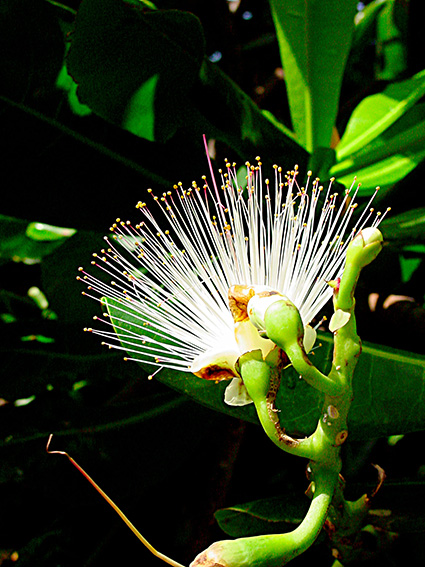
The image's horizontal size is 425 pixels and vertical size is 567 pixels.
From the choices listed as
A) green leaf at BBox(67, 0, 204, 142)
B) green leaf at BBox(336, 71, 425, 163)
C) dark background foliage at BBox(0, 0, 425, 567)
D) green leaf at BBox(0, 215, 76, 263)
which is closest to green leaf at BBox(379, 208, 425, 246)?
dark background foliage at BBox(0, 0, 425, 567)

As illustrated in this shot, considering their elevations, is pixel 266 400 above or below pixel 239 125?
below

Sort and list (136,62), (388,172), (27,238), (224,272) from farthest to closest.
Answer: (27,238) < (388,172) < (136,62) < (224,272)

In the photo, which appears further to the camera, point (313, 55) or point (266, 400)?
point (313, 55)

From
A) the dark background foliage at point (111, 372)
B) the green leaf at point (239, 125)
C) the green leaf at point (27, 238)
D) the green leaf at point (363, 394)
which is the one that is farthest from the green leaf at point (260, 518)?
the green leaf at point (27, 238)

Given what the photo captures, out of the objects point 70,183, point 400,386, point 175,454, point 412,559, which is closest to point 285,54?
point 70,183

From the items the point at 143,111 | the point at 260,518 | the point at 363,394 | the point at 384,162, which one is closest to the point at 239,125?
the point at 143,111

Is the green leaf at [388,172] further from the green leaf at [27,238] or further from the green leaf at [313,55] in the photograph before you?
the green leaf at [27,238]

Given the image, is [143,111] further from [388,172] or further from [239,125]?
[388,172]
